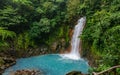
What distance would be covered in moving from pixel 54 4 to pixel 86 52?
6.97 metres

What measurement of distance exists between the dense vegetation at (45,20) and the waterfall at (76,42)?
0.56m

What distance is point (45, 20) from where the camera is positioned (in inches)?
752

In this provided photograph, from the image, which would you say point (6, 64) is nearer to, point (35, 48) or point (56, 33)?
point (35, 48)

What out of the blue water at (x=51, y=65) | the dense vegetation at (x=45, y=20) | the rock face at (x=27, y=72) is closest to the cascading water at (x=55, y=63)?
the blue water at (x=51, y=65)

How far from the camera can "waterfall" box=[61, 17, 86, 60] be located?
1761 cm

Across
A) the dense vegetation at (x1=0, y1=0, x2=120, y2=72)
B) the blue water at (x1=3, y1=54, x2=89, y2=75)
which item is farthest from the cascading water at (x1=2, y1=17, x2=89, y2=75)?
the dense vegetation at (x1=0, y1=0, x2=120, y2=72)

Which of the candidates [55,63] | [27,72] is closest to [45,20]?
[55,63]

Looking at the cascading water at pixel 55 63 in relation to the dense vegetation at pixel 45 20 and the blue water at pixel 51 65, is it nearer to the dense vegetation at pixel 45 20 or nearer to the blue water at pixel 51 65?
the blue water at pixel 51 65

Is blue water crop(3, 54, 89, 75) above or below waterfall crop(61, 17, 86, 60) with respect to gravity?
below

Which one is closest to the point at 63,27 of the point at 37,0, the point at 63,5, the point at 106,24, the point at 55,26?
the point at 55,26

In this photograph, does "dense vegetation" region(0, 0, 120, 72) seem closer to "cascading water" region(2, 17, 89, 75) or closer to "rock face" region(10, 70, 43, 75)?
"cascading water" region(2, 17, 89, 75)

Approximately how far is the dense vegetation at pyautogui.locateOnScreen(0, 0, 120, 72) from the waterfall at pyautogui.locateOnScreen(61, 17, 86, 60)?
56 cm

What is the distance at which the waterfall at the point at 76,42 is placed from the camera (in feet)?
57.8

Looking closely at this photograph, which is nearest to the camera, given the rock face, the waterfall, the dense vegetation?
the rock face
